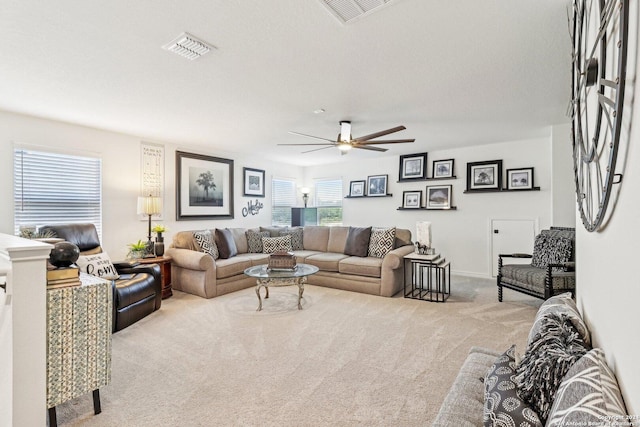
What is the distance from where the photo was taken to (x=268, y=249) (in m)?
5.44

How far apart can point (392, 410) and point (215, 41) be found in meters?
2.71

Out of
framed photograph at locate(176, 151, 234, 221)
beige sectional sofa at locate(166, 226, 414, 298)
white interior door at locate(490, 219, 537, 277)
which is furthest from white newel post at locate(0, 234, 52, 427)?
white interior door at locate(490, 219, 537, 277)

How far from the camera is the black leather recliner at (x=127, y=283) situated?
3.06m

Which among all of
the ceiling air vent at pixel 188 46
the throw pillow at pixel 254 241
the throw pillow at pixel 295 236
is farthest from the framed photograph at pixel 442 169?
the ceiling air vent at pixel 188 46

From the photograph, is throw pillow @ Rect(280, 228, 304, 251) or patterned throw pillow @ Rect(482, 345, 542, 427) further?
throw pillow @ Rect(280, 228, 304, 251)

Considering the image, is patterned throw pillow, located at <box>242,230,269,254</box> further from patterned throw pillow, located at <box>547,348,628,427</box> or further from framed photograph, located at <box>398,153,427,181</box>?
patterned throw pillow, located at <box>547,348,628,427</box>

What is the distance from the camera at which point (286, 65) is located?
8.19 ft

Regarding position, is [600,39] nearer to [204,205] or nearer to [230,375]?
[230,375]

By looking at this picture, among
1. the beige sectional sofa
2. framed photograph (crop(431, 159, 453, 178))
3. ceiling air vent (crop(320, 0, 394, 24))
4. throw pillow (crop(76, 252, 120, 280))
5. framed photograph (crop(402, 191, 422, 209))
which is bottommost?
the beige sectional sofa

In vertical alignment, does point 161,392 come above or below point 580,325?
below

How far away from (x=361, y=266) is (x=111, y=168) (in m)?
3.95

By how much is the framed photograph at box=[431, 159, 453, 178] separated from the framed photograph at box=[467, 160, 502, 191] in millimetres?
314

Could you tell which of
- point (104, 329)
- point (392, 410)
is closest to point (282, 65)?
point (104, 329)

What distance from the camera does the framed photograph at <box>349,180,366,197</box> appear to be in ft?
22.6
